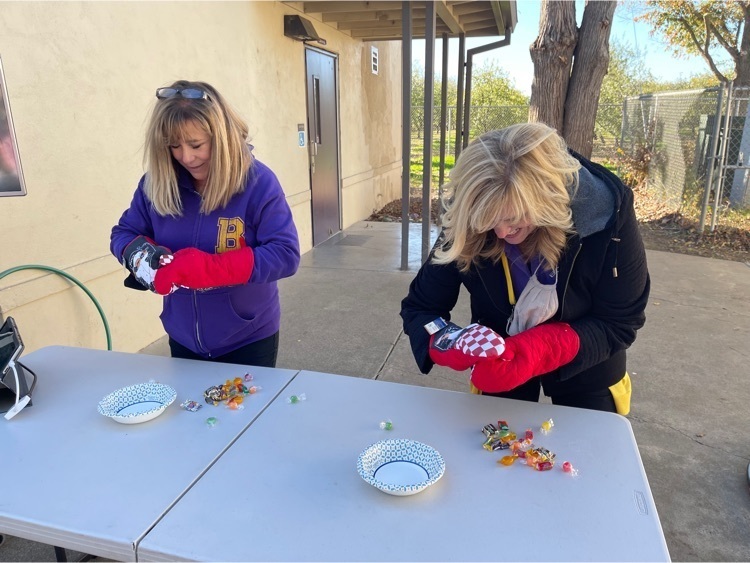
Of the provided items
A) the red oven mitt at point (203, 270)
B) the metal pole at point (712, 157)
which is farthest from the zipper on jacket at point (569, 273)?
the metal pole at point (712, 157)

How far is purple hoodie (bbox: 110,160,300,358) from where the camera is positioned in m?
1.85

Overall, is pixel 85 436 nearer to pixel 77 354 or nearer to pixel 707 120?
pixel 77 354

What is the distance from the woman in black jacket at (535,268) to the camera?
4.45ft

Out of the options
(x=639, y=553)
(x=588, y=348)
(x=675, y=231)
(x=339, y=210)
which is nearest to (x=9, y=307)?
(x=588, y=348)

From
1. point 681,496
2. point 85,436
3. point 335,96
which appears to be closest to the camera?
point 85,436

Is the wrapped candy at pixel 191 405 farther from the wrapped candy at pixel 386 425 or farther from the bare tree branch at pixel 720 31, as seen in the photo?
the bare tree branch at pixel 720 31

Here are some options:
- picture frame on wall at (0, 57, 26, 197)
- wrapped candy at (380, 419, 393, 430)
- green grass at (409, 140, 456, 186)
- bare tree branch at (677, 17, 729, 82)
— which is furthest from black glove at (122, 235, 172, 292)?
bare tree branch at (677, 17, 729, 82)

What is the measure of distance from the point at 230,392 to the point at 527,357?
0.88m

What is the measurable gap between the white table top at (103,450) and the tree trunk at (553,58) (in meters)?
5.79

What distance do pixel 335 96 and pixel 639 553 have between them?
7.14 metres

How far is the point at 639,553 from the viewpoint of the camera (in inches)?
40.4

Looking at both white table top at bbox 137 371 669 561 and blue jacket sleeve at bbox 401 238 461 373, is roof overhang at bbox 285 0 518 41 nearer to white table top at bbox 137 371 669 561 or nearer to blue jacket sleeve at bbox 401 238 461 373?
blue jacket sleeve at bbox 401 238 461 373

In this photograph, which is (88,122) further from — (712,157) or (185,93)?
(712,157)

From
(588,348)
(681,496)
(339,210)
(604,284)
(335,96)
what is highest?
(335,96)
